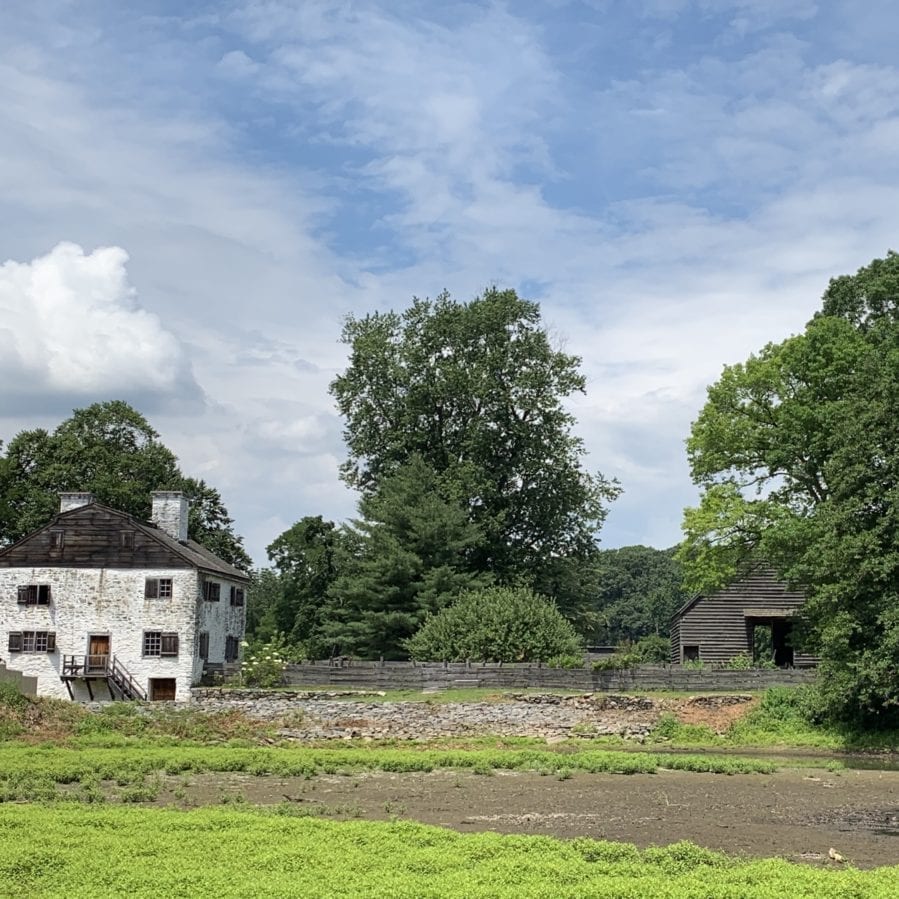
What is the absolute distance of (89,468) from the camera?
217 ft

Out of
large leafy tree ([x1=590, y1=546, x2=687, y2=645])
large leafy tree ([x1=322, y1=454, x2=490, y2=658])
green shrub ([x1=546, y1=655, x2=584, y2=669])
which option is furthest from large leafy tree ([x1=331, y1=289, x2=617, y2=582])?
large leafy tree ([x1=590, y1=546, x2=687, y2=645])

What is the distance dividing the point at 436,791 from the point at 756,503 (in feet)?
78.3

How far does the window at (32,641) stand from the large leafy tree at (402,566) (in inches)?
512

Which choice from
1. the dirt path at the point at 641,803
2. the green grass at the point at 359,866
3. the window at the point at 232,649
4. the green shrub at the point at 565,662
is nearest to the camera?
the green grass at the point at 359,866

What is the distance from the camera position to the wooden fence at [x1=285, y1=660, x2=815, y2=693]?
137 ft

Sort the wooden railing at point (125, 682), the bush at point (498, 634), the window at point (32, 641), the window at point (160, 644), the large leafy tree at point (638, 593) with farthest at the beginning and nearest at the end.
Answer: the large leafy tree at point (638, 593) → the window at point (32, 641) → the window at point (160, 644) → the wooden railing at point (125, 682) → the bush at point (498, 634)

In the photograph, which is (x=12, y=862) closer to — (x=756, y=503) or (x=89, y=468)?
(x=756, y=503)

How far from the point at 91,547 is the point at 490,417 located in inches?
916

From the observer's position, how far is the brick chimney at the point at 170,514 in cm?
5359

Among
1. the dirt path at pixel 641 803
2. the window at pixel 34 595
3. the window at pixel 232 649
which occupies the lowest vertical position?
the dirt path at pixel 641 803

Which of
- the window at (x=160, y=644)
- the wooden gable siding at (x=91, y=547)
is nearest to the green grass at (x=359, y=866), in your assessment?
the window at (x=160, y=644)

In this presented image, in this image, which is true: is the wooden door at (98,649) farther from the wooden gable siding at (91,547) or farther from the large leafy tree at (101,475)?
the large leafy tree at (101,475)

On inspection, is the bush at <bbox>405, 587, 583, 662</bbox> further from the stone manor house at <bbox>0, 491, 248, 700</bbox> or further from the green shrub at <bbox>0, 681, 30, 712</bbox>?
the green shrub at <bbox>0, 681, 30, 712</bbox>

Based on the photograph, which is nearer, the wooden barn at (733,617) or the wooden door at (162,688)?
the wooden door at (162,688)
